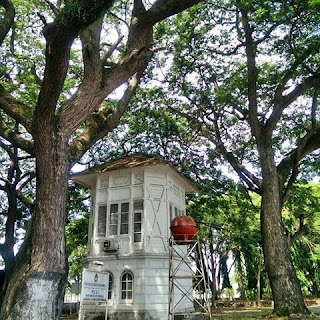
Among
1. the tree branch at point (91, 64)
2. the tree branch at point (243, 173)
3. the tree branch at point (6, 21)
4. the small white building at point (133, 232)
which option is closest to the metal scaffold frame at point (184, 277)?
the small white building at point (133, 232)

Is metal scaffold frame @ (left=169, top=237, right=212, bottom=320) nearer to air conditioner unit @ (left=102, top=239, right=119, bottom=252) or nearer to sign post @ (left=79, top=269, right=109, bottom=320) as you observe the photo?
sign post @ (left=79, top=269, right=109, bottom=320)

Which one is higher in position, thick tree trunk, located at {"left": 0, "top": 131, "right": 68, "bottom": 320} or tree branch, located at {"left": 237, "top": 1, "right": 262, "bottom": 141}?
tree branch, located at {"left": 237, "top": 1, "right": 262, "bottom": 141}

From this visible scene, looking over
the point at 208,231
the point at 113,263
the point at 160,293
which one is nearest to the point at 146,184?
the point at 113,263

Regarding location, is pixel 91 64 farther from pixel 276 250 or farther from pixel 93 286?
pixel 276 250

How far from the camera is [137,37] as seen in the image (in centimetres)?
895

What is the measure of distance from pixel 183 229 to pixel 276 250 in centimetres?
362

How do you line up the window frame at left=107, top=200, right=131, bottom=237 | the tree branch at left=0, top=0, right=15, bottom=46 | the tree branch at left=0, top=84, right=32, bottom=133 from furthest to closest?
the window frame at left=107, top=200, right=131, bottom=237
the tree branch at left=0, top=0, right=15, bottom=46
the tree branch at left=0, top=84, right=32, bottom=133

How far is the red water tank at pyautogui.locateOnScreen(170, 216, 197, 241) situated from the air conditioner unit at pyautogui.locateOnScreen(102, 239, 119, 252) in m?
3.83

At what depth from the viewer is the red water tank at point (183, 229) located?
10.9 meters

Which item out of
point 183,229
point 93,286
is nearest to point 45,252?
point 93,286

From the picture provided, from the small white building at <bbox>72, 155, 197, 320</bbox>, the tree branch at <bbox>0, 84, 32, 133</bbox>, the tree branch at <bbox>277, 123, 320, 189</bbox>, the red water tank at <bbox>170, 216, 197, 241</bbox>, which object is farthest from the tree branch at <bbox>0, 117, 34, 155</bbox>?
the tree branch at <bbox>277, 123, 320, 189</bbox>

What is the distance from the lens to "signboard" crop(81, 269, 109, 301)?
8.41 metres

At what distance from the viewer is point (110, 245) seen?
1402 centimetres

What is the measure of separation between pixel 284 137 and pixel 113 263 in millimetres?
10743
